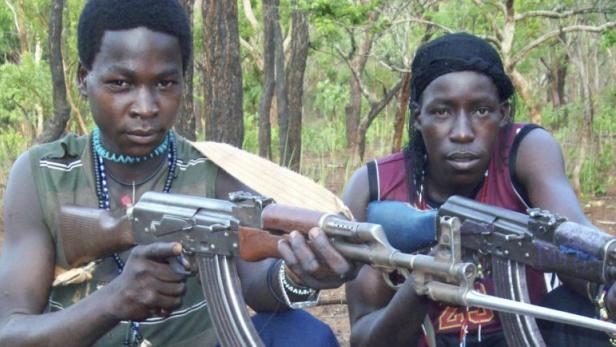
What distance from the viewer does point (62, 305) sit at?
9.36 feet

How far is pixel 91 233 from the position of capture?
2.70 m

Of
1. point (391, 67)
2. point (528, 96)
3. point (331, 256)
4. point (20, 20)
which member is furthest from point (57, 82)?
point (20, 20)

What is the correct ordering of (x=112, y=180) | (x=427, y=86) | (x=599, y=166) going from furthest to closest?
(x=599, y=166) → (x=427, y=86) → (x=112, y=180)

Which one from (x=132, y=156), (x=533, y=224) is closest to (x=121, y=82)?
(x=132, y=156)

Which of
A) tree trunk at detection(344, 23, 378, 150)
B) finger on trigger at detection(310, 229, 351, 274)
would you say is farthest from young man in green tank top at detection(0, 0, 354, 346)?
tree trunk at detection(344, 23, 378, 150)

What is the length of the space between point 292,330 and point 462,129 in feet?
2.80

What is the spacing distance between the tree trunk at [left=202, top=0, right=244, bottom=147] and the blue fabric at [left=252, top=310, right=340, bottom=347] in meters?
4.39

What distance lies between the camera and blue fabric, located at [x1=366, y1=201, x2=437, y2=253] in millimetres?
2707

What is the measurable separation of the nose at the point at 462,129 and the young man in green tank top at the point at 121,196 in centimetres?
72

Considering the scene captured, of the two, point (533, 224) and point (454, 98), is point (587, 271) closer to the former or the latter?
point (533, 224)

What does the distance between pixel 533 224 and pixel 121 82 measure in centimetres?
127

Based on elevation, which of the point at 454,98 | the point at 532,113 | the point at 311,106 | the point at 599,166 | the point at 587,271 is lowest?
the point at 311,106

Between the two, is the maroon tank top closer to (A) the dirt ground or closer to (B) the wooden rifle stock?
(B) the wooden rifle stock

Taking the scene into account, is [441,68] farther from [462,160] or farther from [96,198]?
[96,198]
